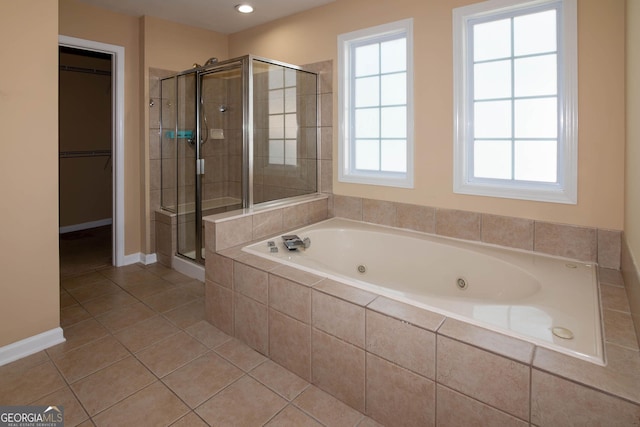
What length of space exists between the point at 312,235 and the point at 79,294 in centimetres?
197

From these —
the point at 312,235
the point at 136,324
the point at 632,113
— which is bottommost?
the point at 136,324

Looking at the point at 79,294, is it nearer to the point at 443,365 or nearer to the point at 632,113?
the point at 443,365

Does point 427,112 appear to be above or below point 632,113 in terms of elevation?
above

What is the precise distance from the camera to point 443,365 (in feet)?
4.53

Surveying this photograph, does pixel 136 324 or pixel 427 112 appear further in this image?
pixel 427 112

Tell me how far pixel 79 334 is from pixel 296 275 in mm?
1536

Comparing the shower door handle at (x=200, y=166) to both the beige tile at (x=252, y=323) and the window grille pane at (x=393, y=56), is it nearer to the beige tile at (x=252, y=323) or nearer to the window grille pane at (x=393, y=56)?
the beige tile at (x=252, y=323)

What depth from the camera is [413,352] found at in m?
1.46

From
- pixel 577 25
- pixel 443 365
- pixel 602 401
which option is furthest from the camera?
pixel 577 25

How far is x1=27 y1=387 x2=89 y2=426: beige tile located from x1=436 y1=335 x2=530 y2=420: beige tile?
1.58 meters

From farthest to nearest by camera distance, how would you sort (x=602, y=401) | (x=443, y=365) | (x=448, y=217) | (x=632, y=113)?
(x=448, y=217)
(x=632, y=113)
(x=443, y=365)
(x=602, y=401)

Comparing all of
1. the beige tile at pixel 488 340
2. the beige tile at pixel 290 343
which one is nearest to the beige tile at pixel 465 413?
the beige tile at pixel 488 340

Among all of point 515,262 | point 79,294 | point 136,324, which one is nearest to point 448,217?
point 515,262

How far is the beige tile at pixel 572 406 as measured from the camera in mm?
1037
